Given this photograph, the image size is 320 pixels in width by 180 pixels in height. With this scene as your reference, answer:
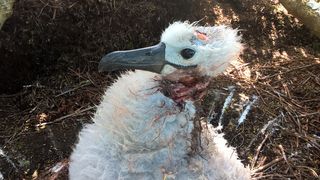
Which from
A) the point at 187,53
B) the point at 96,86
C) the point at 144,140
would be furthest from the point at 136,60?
the point at 96,86

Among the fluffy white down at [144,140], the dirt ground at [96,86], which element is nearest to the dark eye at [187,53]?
the fluffy white down at [144,140]

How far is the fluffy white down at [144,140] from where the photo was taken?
2.35 m

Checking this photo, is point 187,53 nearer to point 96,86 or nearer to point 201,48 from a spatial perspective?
point 201,48

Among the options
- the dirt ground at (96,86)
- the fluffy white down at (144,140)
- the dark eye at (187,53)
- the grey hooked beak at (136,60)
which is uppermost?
the dark eye at (187,53)

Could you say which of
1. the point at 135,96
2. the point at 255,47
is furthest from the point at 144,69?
the point at 255,47

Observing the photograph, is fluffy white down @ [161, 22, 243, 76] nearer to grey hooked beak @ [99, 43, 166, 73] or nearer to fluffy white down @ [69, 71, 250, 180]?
grey hooked beak @ [99, 43, 166, 73]

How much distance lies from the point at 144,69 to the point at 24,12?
6.28 ft

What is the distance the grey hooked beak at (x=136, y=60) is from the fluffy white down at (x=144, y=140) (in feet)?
0.31

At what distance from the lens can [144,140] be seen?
92.4 inches

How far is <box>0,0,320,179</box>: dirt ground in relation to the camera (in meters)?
3.60

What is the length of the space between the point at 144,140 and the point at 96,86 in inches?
67.0

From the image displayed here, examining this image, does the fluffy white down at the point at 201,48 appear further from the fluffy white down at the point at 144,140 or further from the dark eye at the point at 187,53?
the fluffy white down at the point at 144,140

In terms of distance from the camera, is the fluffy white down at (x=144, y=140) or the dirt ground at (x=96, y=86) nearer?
the fluffy white down at (x=144, y=140)

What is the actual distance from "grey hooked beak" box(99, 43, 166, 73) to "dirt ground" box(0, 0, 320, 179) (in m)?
1.21
